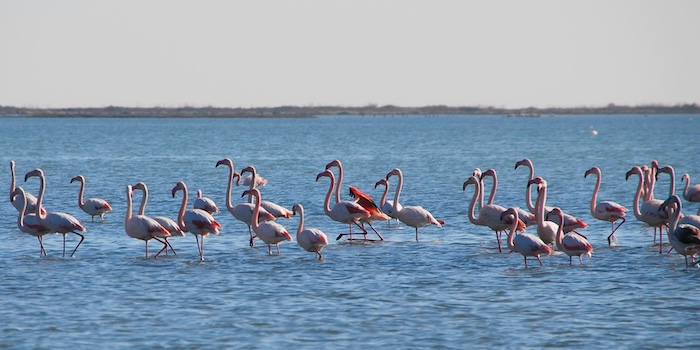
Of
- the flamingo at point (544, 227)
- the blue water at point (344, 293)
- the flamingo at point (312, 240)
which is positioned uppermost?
the flamingo at point (544, 227)

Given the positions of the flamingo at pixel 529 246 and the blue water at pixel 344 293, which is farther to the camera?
the flamingo at pixel 529 246

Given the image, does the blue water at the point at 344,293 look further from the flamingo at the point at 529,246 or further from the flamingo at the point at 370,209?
the flamingo at the point at 370,209

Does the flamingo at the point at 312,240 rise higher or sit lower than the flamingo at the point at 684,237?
lower

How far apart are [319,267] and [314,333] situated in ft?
12.6

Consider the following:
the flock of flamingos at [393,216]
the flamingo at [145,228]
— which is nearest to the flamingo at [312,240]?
the flock of flamingos at [393,216]

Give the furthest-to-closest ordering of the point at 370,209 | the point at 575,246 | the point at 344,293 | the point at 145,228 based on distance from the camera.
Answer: the point at 370,209
the point at 145,228
the point at 575,246
the point at 344,293

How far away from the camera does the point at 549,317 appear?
10.3 meters

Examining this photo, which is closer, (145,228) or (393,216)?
(145,228)

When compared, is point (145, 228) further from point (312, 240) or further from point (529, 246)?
point (529, 246)

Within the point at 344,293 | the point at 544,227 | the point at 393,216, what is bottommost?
the point at 344,293

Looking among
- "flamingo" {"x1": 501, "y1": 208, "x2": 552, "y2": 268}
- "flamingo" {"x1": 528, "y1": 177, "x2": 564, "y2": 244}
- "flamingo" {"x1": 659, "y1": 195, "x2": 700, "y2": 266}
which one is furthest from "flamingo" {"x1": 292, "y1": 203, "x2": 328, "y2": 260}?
"flamingo" {"x1": 659, "y1": 195, "x2": 700, "y2": 266}

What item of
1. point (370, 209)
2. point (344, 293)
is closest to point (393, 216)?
point (370, 209)

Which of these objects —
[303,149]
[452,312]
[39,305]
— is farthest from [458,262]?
[303,149]

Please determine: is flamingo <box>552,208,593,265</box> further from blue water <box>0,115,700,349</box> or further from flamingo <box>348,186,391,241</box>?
flamingo <box>348,186,391,241</box>
